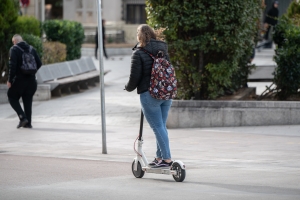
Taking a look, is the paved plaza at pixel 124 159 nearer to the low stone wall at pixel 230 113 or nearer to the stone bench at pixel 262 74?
the low stone wall at pixel 230 113

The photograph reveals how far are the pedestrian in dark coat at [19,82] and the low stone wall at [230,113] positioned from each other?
8.42ft

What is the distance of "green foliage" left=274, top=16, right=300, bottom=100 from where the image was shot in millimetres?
14867

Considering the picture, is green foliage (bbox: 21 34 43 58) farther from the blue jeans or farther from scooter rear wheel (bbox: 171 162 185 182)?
scooter rear wheel (bbox: 171 162 185 182)

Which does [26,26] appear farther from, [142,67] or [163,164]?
[163,164]

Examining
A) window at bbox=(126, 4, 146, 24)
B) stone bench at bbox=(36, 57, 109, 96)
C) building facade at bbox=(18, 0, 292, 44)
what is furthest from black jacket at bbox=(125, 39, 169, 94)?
window at bbox=(126, 4, 146, 24)

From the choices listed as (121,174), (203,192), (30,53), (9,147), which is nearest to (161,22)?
(30,53)

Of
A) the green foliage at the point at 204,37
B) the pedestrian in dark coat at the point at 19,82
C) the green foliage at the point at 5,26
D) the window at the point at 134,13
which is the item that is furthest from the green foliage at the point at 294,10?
the window at the point at 134,13

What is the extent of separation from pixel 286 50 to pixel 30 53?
15.1 feet

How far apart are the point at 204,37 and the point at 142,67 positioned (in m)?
5.49

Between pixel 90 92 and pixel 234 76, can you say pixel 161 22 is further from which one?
pixel 90 92

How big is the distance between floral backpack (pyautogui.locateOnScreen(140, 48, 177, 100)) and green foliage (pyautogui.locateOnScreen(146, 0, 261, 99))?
17.6 feet

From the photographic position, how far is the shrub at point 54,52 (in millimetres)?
21500

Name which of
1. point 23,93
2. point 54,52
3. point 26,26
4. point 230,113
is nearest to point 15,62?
point 23,93

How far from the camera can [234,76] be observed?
16188 mm
